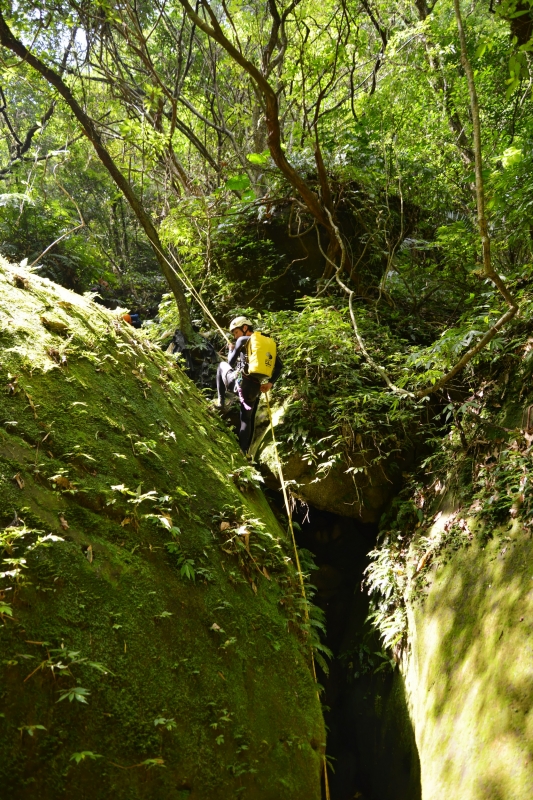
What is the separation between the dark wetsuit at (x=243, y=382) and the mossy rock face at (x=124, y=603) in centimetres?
173

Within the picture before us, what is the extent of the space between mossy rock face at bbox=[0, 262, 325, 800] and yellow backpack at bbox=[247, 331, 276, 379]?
1.53 m

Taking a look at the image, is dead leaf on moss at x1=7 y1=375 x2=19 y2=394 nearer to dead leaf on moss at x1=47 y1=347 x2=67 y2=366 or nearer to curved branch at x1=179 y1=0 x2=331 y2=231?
dead leaf on moss at x1=47 y1=347 x2=67 y2=366

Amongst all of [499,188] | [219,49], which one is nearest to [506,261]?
[499,188]

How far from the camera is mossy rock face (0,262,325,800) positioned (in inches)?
99.9

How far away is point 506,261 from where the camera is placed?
9.63 meters

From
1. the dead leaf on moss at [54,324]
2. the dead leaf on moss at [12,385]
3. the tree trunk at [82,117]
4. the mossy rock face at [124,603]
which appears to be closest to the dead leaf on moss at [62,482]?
the mossy rock face at [124,603]

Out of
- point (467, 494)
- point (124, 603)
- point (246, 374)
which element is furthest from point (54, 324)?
point (467, 494)

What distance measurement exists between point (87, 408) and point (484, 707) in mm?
3976

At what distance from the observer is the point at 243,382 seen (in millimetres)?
6922

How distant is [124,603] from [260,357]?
3865 millimetres

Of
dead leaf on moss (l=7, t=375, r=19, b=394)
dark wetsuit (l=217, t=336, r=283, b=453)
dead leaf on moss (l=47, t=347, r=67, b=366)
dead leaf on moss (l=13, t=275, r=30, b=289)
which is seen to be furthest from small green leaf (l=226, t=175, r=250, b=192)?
dead leaf on moss (l=7, t=375, r=19, b=394)

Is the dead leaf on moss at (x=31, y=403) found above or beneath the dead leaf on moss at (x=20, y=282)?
beneath

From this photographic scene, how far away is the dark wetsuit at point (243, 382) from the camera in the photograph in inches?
272

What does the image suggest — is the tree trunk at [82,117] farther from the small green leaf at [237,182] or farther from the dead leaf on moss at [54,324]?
the dead leaf on moss at [54,324]
